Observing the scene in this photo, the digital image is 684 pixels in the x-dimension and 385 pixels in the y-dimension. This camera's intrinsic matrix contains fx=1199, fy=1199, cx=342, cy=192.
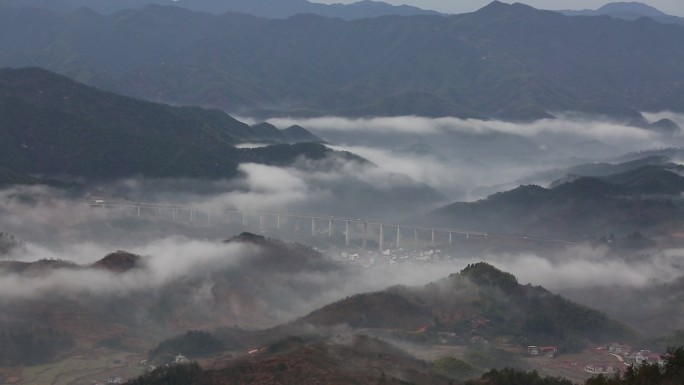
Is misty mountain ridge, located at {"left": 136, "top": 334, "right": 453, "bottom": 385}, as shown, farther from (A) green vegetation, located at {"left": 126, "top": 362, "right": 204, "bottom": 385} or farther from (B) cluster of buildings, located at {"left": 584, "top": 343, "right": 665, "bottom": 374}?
(B) cluster of buildings, located at {"left": 584, "top": 343, "right": 665, "bottom": 374}

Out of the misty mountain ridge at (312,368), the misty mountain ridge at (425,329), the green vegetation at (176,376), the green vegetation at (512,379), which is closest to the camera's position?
the green vegetation at (512,379)

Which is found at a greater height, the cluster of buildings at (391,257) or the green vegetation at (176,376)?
the cluster of buildings at (391,257)

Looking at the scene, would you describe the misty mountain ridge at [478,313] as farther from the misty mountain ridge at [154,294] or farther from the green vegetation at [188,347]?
the misty mountain ridge at [154,294]

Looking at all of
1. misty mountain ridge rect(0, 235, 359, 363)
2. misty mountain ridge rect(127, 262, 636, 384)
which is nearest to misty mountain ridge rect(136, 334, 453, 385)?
misty mountain ridge rect(127, 262, 636, 384)

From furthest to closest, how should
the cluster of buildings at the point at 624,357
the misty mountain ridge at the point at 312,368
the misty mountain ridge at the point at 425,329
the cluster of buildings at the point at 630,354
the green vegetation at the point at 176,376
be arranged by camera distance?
the cluster of buildings at the point at 630,354 → the cluster of buildings at the point at 624,357 → the misty mountain ridge at the point at 425,329 → the misty mountain ridge at the point at 312,368 → the green vegetation at the point at 176,376

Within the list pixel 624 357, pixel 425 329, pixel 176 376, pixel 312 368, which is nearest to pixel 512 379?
pixel 312 368

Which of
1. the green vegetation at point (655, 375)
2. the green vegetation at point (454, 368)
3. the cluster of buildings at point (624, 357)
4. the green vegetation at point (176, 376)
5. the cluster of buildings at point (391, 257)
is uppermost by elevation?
the cluster of buildings at point (391, 257)

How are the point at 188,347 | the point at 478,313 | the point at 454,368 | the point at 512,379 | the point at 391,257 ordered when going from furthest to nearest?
the point at 391,257, the point at 478,313, the point at 188,347, the point at 454,368, the point at 512,379

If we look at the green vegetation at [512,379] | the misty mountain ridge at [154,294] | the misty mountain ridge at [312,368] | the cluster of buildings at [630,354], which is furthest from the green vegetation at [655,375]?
the misty mountain ridge at [154,294]

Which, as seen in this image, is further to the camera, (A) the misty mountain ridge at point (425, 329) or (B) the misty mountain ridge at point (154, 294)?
(B) the misty mountain ridge at point (154, 294)

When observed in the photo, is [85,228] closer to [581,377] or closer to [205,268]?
[205,268]

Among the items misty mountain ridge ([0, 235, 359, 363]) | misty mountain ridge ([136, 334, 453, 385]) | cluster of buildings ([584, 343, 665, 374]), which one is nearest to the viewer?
misty mountain ridge ([136, 334, 453, 385])

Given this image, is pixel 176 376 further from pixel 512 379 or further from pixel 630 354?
pixel 630 354
